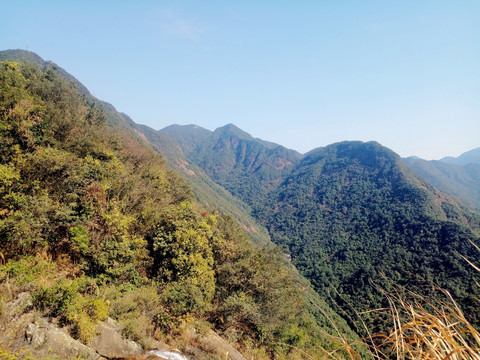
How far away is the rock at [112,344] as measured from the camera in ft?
26.7

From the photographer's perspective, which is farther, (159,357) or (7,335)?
(159,357)

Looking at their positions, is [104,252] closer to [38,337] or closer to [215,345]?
[38,337]

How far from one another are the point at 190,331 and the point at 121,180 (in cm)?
1055

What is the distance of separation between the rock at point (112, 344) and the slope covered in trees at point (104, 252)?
39 centimetres

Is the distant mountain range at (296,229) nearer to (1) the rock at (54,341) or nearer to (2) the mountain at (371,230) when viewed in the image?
(2) the mountain at (371,230)

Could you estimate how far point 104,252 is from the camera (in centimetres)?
1176

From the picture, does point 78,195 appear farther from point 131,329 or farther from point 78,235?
point 131,329

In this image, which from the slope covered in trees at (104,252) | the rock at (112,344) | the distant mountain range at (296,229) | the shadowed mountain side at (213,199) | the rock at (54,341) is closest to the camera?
the rock at (54,341)

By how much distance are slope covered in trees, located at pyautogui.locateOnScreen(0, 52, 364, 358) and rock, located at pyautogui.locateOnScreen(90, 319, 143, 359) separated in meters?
0.39

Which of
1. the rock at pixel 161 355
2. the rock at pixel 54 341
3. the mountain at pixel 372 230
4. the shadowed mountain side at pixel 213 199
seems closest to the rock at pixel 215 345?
the rock at pixel 161 355

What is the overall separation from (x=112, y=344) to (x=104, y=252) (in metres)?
4.63

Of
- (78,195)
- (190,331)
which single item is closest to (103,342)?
(190,331)

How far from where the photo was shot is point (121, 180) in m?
16.2

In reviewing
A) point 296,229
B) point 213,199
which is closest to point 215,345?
point 213,199
